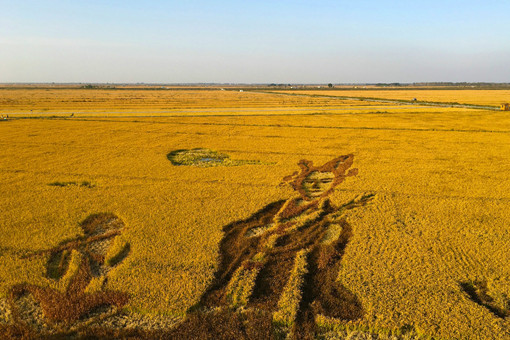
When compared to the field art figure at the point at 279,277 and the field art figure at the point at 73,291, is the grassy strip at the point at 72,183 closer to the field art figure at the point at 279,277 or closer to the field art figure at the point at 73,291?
the field art figure at the point at 73,291

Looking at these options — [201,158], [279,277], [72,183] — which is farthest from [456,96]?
[279,277]

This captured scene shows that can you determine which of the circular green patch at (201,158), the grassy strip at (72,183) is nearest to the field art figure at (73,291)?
the grassy strip at (72,183)

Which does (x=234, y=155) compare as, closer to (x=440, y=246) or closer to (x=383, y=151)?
(x=383, y=151)

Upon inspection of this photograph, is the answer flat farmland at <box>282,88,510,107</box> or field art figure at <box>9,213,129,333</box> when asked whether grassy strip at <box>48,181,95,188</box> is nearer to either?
field art figure at <box>9,213,129,333</box>

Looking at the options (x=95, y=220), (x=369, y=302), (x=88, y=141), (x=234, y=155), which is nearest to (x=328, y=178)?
(x=234, y=155)

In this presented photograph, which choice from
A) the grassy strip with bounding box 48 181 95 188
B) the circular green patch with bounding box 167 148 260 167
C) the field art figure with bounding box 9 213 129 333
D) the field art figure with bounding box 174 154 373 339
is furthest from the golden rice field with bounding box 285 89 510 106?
the field art figure with bounding box 9 213 129 333
